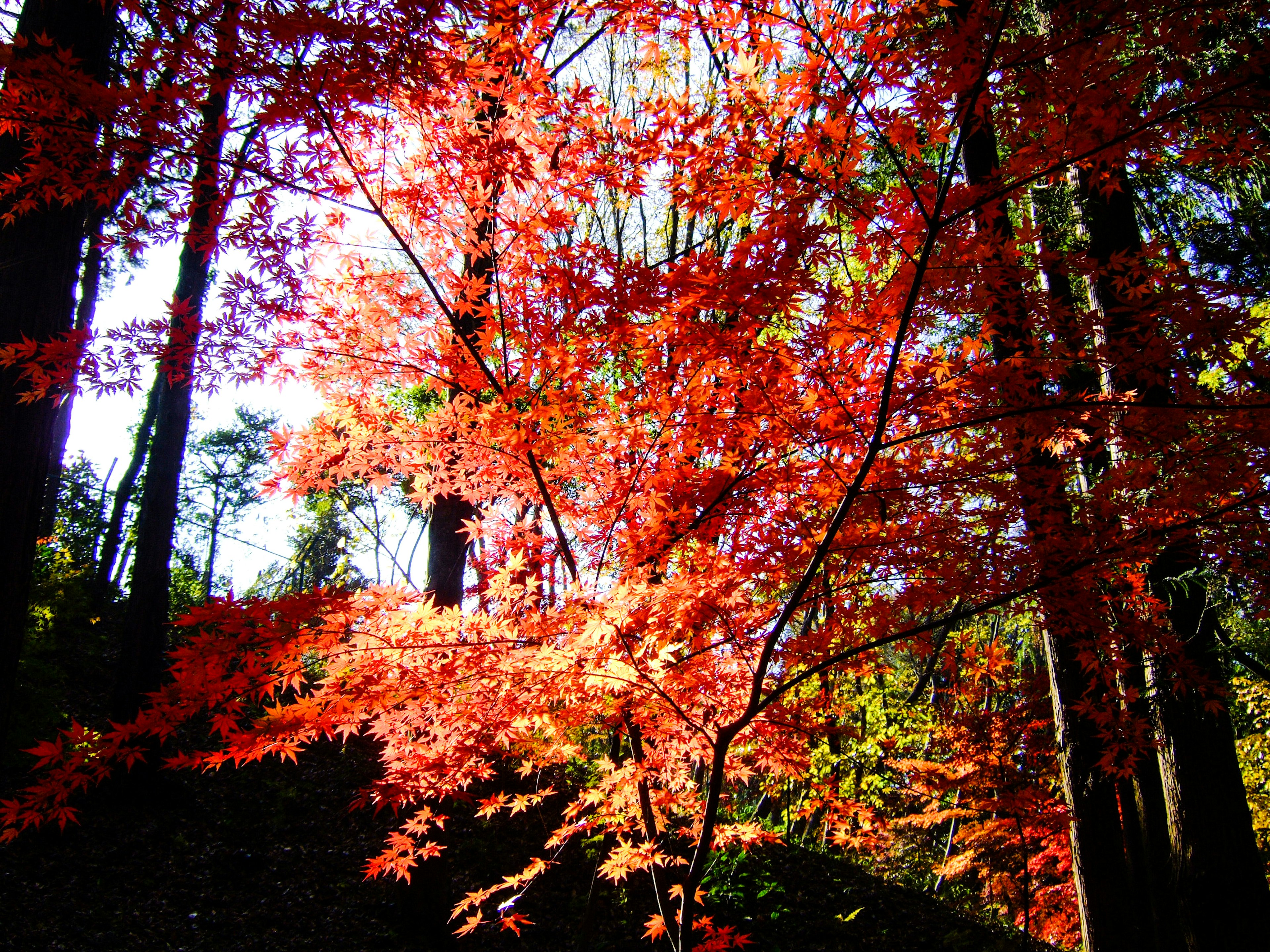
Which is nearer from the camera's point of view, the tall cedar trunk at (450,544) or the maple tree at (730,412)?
the maple tree at (730,412)

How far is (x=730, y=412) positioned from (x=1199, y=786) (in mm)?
4037

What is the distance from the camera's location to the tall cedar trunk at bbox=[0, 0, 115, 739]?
258 centimetres

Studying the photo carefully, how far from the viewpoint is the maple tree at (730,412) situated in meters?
2.21

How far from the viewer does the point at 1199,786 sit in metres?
3.96

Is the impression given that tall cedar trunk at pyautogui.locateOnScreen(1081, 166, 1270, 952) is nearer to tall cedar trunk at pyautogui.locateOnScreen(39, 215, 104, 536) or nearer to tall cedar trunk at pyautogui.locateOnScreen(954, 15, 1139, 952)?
tall cedar trunk at pyautogui.locateOnScreen(954, 15, 1139, 952)

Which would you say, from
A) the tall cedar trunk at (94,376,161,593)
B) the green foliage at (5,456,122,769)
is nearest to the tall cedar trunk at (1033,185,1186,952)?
the green foliage at (5,456,122,769)

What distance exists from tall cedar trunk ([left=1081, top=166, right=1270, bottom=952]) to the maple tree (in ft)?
0.09

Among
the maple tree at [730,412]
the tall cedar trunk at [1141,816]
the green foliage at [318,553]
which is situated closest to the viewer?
the maple tree at [730,412]

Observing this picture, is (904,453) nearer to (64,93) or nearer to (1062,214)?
(64,93)

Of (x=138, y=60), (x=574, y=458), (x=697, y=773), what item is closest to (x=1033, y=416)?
(x=574, y=458)

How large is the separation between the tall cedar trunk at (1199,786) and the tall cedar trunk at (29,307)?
16.6 ft

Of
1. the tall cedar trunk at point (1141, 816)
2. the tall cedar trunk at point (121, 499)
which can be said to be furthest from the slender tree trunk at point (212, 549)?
the tall cedar trunk at point (1141, 816)

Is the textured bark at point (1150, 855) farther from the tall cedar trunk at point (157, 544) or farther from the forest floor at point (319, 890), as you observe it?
the tall cedar trunk at point (157, 544)

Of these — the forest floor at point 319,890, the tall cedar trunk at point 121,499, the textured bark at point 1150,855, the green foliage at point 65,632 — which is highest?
the tall cedar trunk at point 121,499
